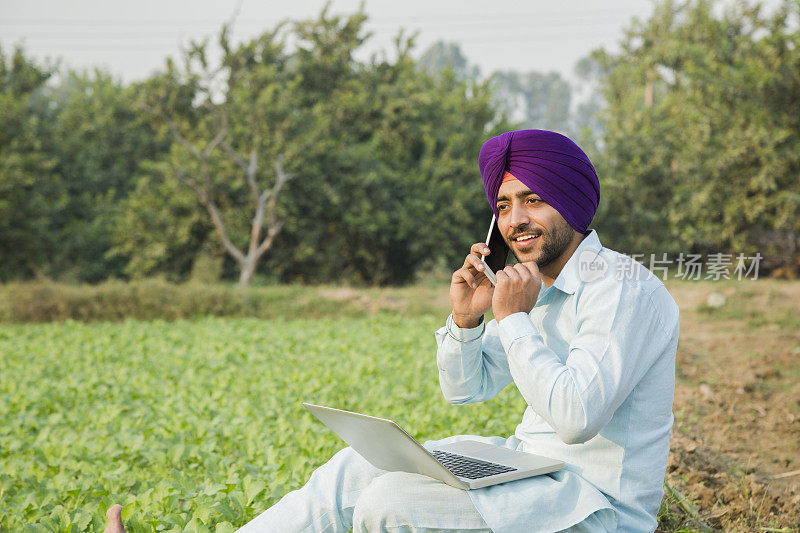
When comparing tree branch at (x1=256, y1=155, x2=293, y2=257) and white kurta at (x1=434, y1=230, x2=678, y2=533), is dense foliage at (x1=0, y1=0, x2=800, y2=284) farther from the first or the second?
white kurta at (x1=434, y1=230, x2=678, y2=533)

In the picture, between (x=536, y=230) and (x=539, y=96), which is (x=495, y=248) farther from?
(x=539, y=96)

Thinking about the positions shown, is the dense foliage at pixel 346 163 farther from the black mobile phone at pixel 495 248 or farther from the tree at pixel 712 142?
the black mobile phone at pixel 495 248

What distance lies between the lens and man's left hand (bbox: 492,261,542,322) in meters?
1.95

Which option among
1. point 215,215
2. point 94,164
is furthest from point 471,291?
point 94,164

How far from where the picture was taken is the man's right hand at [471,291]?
2172 millimetres

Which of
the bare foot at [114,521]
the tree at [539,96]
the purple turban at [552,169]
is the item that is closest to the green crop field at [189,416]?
the bare foot at [114,521]

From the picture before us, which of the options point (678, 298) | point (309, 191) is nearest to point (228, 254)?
point (309, 191)

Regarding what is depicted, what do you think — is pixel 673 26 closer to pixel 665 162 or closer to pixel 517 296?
pixel 665 162

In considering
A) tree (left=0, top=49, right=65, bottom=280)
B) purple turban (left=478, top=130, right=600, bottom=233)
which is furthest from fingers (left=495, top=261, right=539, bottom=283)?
tree (left=0, top=49, right=65, bottom=280)

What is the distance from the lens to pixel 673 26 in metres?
26.9

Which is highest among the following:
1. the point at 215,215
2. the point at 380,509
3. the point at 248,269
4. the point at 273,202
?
the point at 380,509

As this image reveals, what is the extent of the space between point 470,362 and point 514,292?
1.45ft

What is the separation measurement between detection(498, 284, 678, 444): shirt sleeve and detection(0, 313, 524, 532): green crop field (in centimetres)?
160

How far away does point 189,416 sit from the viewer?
5.73 m
